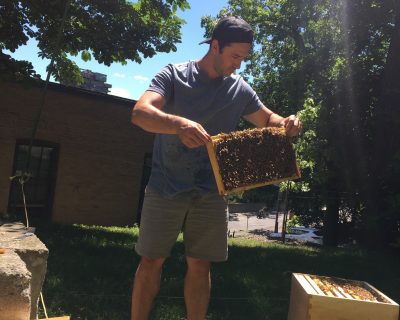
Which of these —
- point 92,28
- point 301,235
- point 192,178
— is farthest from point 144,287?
point 301,235

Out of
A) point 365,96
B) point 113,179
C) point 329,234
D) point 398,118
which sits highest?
point 365,96

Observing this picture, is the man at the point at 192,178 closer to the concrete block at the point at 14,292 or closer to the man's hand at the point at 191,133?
the man's hand at the point at 191,133

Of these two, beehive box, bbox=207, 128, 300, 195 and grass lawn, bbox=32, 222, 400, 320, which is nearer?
beehive box, bbox=207, 128, 300, 195

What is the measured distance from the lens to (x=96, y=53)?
35.7 feet

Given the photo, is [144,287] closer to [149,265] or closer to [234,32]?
[149,265]

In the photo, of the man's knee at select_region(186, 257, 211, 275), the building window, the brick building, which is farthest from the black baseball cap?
the building window

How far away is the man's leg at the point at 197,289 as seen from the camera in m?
3.18

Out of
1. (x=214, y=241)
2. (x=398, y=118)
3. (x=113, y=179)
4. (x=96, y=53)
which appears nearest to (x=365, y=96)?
(x=398, y=118)

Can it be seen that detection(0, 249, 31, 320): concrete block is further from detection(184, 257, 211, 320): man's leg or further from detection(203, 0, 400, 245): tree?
detection(203, 0, 400, 245): tree

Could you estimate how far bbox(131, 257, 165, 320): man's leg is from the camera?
303 centimetres

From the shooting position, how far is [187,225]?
10.5 feet

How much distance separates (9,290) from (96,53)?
896 cm

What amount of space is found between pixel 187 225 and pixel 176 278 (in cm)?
285

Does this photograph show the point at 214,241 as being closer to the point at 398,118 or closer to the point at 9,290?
the point at 9,290
